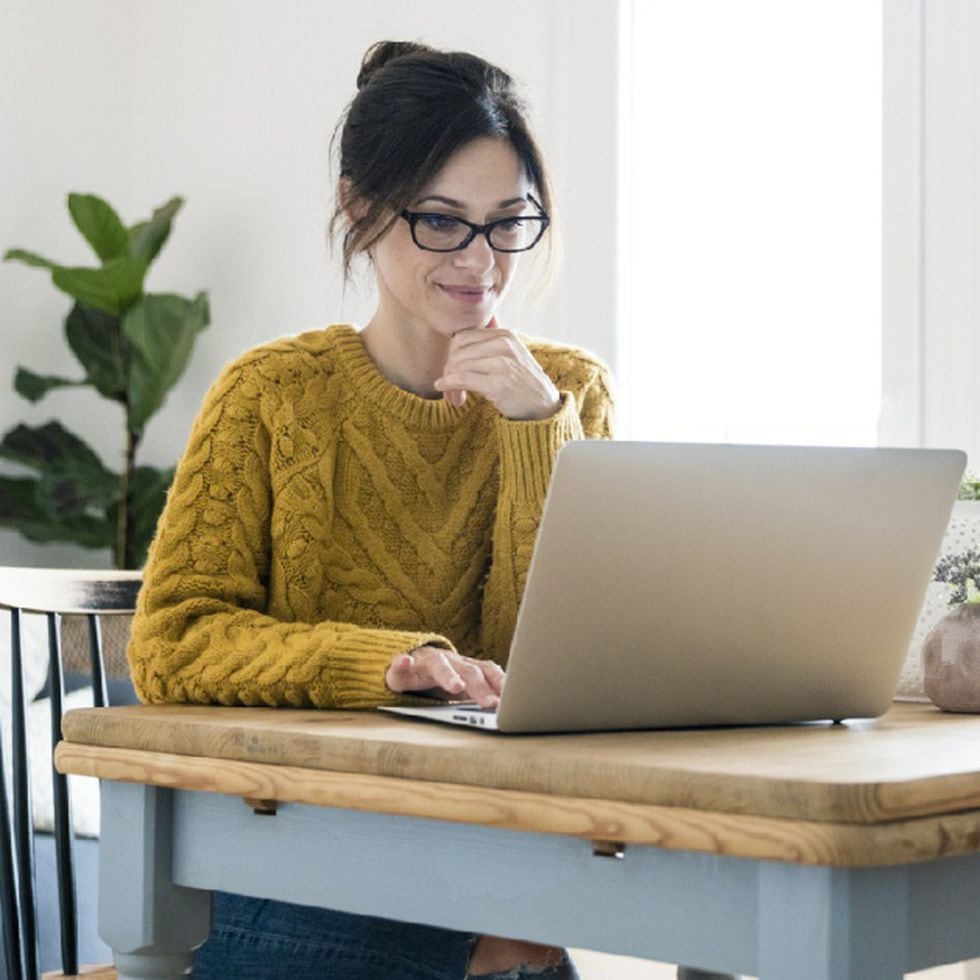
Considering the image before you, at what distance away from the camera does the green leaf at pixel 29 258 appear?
10.3 ft

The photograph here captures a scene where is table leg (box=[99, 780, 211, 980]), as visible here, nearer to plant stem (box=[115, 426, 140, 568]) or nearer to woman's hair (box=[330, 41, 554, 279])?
woman's hair (box=[330, 41, 554, 279])

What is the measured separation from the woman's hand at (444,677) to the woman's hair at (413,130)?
471mm

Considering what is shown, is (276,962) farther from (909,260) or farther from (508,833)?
(909,260)

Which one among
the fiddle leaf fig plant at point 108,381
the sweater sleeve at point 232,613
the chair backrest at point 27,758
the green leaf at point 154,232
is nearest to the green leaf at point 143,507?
the fiddle leaf fig plant at point 108,381

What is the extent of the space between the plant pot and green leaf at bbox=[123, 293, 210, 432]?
2.15 metres

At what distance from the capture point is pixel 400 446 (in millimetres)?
1521

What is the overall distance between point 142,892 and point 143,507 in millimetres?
2268

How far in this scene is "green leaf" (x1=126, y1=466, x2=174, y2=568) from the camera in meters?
3.27

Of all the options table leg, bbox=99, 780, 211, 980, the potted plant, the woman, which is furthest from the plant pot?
table leg, bbox=99, 780, 211, 980

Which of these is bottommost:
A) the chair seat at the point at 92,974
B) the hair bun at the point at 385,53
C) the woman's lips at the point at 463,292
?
the chair seat at the point at 92,974

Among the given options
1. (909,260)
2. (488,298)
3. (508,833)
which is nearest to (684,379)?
(909,260)

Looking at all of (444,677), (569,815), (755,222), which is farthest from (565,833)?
(755,222)

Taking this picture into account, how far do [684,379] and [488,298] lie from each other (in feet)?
4.24

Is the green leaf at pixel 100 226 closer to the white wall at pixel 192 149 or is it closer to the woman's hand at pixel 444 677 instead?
the white wall at pixel 192 149
